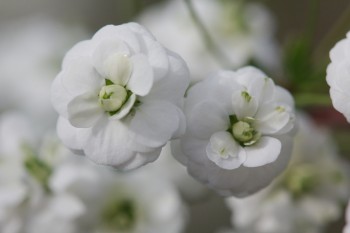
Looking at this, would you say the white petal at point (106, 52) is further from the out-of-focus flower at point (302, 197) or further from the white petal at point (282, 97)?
the out-of-focus flower at point (302, 197)

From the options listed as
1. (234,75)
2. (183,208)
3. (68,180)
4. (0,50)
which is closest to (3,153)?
(68,180)

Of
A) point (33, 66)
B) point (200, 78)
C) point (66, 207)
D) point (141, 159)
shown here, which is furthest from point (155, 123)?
point (33, 66)

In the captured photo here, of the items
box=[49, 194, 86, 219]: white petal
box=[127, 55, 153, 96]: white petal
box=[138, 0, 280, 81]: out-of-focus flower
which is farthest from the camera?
box=[138, 0, 280, 81]: out-of-focus flower

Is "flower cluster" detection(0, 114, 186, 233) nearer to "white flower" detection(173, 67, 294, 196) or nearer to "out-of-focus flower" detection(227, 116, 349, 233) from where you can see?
"out-of-focus flower" detection(227, 116, 349, 233)

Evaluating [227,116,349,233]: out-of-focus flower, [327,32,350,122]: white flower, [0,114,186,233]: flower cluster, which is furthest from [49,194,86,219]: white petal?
[327,32,350,122]: white flower

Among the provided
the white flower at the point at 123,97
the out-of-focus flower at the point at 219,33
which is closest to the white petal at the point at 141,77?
the white flower at the point at 123,97

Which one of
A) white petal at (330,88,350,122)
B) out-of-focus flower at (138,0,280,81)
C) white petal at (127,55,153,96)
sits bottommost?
out-of-focus flower at (138,0,280,81)
